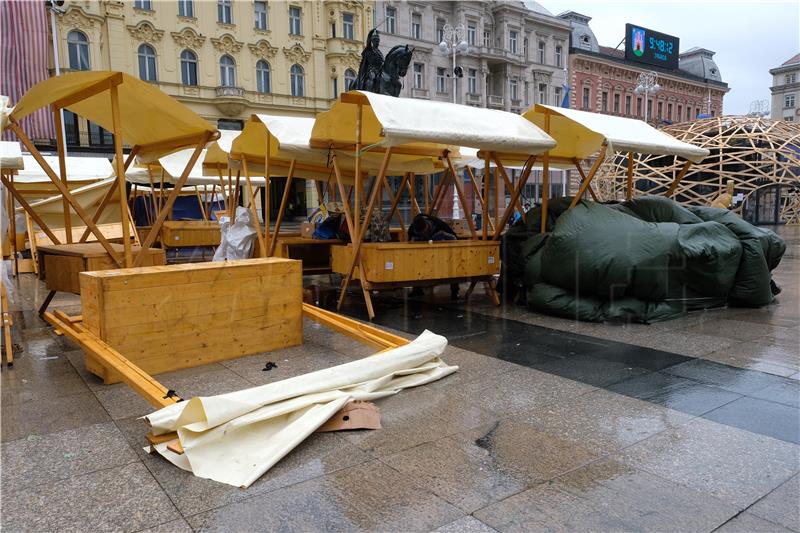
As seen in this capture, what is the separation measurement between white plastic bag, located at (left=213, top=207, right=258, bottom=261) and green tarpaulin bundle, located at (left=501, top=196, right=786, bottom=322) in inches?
221

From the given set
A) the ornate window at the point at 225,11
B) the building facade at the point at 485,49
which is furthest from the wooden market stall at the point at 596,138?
A: the building facade at the point at 485,49

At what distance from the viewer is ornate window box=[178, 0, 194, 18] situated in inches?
1332

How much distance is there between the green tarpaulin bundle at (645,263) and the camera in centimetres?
736

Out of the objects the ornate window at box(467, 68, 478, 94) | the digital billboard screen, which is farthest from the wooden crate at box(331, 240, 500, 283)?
the digital billboard screen

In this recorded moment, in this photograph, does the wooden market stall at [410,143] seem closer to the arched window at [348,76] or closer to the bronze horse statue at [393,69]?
the bronze horse statue at [393,69]

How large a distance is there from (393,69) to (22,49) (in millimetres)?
12757

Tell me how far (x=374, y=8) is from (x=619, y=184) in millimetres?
24643

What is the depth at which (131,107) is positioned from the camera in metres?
6.71

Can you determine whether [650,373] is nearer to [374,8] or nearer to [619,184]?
[619,184]

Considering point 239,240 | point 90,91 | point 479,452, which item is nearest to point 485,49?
point 239,240

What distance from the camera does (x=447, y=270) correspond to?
8297 millimetres

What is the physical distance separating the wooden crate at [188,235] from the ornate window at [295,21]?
25.9 metres

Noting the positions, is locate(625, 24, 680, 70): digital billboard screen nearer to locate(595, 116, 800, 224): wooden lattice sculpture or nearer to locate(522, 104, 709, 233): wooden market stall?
locate(595, 116, 800, 224): wooden lattice sculpture

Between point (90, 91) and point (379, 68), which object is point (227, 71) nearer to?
point (379, 68)
